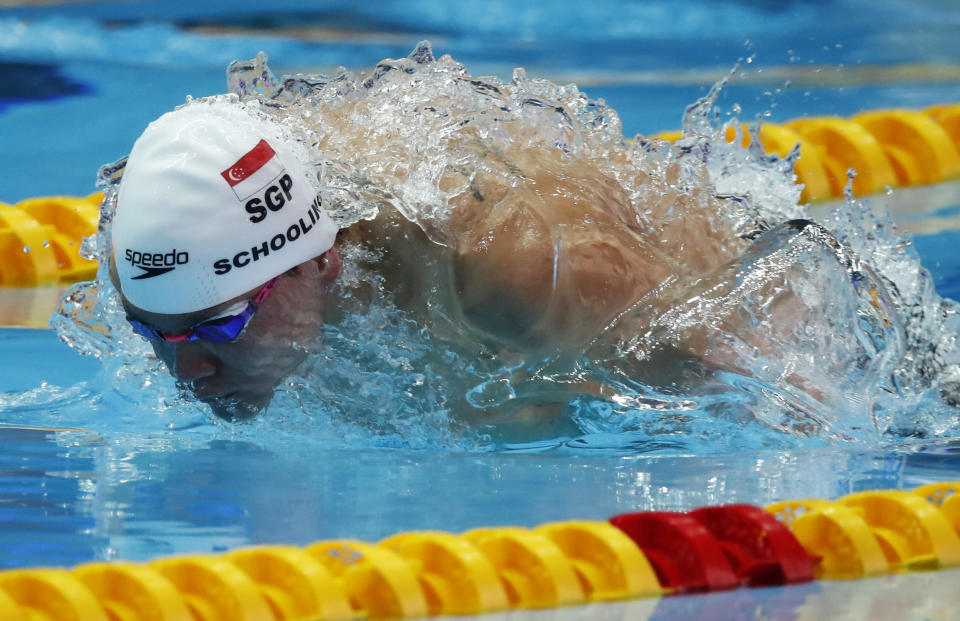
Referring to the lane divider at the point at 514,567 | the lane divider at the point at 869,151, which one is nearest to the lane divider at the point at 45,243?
the lane divider at the point at 869,151

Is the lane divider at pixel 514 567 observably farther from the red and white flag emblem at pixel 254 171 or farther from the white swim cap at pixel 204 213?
the red and white flag emblem at pixel 254 171

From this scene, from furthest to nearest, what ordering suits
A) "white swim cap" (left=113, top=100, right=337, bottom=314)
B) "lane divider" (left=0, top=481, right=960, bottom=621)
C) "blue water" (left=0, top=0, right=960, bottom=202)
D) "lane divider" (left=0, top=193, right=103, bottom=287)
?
"blue water" (left=0, top=0, right=960, bottom=202) < "lane divider" (left=0, top=193, right=103, bottom=287) < "white swim cap" (left=113, top=100, right=337, bottom=314) < "lane divider" (left=0, top=481, right=960, bottom=621)

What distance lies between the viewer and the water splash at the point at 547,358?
8.10 ft

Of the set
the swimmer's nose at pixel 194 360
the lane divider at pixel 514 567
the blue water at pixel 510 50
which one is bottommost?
the lane divider at pixel 514 567

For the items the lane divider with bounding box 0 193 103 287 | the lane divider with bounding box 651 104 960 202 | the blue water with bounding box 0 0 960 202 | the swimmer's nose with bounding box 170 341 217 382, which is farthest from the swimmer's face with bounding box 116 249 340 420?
the blue water with bounding box 0 0 960 202

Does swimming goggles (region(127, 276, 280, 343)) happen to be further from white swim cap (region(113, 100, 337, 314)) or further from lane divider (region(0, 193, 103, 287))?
lane divider (region(0, 193, 103, 287))

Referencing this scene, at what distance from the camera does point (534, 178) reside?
2506mm

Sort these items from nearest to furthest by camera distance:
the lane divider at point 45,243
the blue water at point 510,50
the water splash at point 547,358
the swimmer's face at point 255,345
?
the swimmer's face at point 255,345, the water splash at point 547,358, the lane divider at point 45,243, the blue water at point 510,50

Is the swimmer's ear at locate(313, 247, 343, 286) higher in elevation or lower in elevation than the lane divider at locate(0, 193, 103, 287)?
lower

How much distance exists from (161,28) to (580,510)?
18.0ft

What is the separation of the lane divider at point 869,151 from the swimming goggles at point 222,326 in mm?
2546

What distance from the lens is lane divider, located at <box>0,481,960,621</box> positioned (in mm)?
1641

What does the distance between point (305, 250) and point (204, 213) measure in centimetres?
21

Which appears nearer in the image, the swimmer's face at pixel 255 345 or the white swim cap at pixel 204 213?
the white swim cap at pixel 204 213
